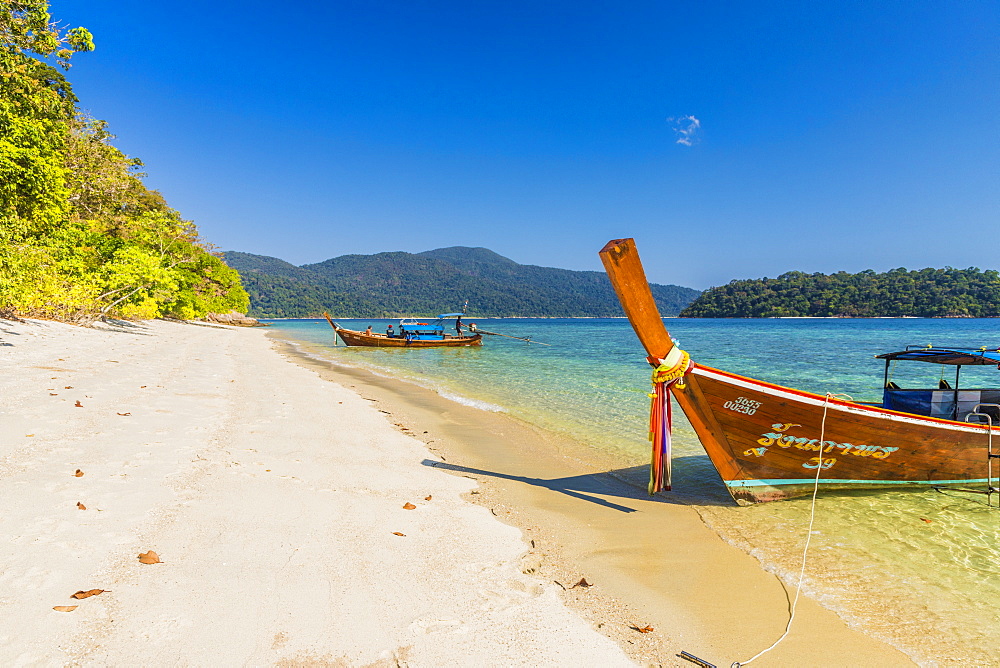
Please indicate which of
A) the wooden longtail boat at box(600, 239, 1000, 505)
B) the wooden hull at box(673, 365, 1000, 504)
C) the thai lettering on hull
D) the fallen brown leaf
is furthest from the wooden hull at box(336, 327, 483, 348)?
the fallen brown leaf

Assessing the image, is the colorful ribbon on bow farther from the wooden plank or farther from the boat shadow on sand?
the wooden plank

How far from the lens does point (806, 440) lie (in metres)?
5.64

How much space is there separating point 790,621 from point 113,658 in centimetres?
421

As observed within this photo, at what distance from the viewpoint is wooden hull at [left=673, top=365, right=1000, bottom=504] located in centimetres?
536

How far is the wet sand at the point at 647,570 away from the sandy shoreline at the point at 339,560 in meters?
0.02

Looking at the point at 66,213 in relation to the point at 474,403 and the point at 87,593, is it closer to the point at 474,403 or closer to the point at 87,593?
the point at 474,403

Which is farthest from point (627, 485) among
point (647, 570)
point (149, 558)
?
point (149, 558)

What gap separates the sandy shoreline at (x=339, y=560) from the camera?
2674mm

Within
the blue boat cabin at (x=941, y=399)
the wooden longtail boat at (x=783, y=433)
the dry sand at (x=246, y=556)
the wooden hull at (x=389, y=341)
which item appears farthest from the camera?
the wooden hull at (x=389, y=341)

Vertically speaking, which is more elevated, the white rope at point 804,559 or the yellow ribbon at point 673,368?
the yellow ribbon at point 673,368

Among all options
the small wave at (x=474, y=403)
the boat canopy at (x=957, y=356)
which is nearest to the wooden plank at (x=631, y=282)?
the boat canopy at (x=957, y=356)

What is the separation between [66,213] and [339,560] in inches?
1095

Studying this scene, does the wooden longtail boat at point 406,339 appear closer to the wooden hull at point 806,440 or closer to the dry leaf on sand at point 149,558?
the wooden hull at point 806,440

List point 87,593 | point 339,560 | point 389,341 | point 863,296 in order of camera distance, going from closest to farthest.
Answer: point 87,593 < point 339,560 < point 389,341 < point 863,296
